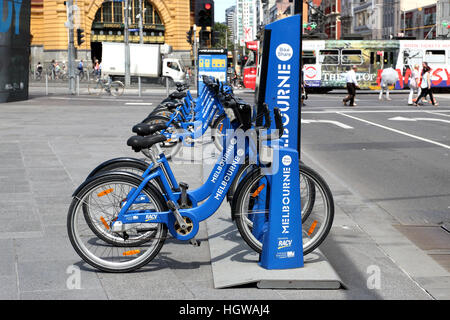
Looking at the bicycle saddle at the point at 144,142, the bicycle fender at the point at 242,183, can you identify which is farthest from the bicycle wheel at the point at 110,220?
the bicycle fender at the point at 242,183

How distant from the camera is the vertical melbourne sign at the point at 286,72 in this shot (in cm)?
550

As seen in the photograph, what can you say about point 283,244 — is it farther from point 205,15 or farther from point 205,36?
point 205,15

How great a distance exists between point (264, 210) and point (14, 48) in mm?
22441

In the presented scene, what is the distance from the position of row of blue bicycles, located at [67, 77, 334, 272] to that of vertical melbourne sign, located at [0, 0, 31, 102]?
21.2 meters

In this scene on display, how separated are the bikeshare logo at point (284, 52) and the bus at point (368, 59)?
34549 mm

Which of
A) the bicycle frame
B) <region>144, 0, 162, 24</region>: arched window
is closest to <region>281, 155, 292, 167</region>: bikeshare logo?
the bicycle frame

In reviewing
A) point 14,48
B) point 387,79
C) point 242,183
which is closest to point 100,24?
point 387,79

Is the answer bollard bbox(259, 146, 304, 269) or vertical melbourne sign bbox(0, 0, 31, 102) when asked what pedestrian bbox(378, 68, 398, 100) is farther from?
bollard bbox(259, 146, 304, 269)

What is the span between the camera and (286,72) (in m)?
5.62

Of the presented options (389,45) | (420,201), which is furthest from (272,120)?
(389,45)

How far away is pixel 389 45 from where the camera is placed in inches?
1636

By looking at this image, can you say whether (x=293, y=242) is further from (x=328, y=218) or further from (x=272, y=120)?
(x=272, y=120)

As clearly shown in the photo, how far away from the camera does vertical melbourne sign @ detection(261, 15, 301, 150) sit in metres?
Result: 5.50
